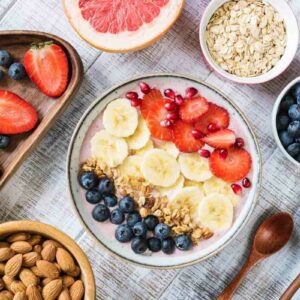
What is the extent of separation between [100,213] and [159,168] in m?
0.17

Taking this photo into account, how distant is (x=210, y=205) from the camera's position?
143 cm

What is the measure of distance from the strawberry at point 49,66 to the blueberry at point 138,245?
0.38 meters

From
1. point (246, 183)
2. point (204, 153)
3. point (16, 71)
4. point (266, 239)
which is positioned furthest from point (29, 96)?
point (266, 239)

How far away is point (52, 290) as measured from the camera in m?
1.33

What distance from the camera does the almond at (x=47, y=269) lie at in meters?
1.34

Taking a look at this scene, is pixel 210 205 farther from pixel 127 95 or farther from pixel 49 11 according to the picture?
pixel 49 11

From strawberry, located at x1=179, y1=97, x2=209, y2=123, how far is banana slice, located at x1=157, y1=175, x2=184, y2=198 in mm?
137

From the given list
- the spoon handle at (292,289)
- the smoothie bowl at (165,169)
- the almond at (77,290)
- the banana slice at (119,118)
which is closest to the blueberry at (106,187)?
the smoothie bowl at (165,169)

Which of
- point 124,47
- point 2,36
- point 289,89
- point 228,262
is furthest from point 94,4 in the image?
point 228,262

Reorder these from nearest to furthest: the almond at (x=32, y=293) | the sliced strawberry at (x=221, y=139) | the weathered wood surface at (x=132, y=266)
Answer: the almond at (x=32, y=293), the sliced strawberry at (x=221, y=139), the weathered wood surface at (x=132, y=266)

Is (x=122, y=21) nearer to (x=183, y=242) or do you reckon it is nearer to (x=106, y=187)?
(x=106, y=187)

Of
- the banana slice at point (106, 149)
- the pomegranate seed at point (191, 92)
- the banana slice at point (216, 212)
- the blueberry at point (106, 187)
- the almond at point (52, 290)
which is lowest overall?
the almond at point (52, 290)

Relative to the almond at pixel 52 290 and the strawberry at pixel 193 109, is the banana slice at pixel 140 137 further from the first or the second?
the almond at pixel 52 290

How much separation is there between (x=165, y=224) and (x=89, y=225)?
0.57 feet
